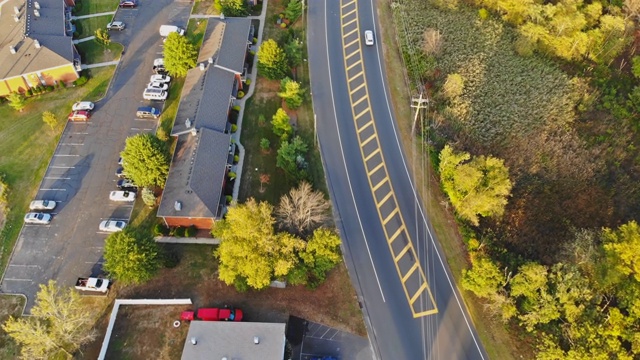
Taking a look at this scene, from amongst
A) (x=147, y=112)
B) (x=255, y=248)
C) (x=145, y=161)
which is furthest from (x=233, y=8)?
(x=255, y=248)

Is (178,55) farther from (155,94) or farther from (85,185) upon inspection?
(85,185)

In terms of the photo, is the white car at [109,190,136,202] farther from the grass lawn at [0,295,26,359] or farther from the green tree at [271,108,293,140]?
the green tree at [271,108,293,140]

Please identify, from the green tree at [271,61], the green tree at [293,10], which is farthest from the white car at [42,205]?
the green tree at [293,10]

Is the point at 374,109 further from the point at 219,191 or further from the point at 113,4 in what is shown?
the point at 113,4

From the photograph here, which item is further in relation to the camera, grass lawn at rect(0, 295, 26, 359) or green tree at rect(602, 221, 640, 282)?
grass lawn at rect(0, 295, 26, 359)

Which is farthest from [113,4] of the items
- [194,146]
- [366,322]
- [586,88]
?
[586,88]

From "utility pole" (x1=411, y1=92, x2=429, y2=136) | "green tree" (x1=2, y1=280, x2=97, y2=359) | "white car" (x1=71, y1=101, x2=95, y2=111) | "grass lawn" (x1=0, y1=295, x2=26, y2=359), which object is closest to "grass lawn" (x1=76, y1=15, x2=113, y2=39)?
"white car" (x1=71, y1=101, x2=95, y2=111)
